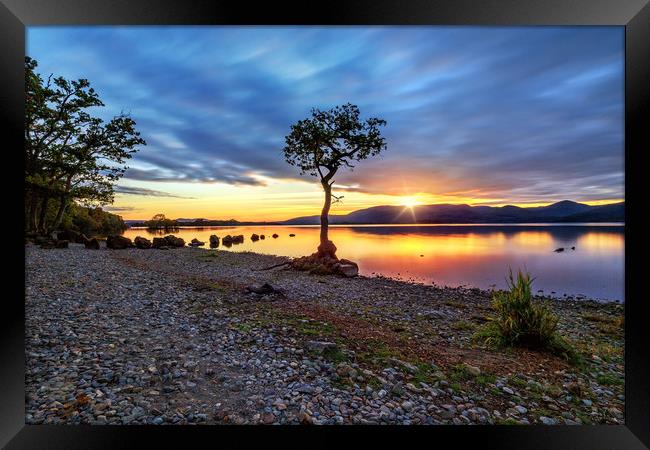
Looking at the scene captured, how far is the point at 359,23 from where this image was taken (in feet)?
9.11

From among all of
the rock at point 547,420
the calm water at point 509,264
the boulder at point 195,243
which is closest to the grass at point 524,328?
the rock at point 547,420

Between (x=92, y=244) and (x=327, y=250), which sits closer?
(x=327, y=250)

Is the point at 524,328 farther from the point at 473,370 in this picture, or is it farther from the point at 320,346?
the point at 320,346

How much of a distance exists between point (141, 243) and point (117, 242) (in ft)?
5.19

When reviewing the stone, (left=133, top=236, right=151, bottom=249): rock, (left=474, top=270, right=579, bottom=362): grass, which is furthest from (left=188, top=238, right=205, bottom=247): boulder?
the stone

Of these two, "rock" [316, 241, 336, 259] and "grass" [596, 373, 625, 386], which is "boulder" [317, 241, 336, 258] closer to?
"rock" [316, 241, 336, 259]

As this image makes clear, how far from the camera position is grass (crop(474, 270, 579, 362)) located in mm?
4332

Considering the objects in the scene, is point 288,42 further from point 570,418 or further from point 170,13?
point 570,418

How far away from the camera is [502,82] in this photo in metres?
6.54

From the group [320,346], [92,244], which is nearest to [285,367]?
[320,346]

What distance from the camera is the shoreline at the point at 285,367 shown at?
2.82 metres

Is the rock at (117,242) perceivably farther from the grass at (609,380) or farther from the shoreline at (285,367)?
the grass at (609,380)

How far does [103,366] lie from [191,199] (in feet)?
26.4
